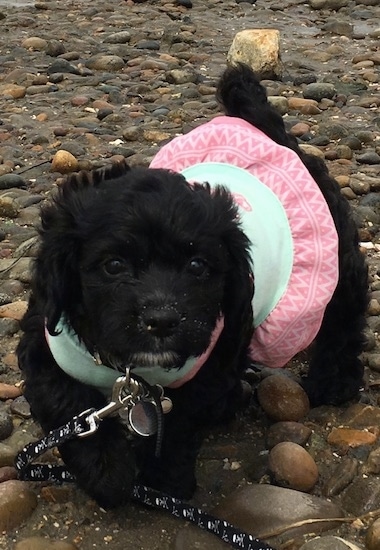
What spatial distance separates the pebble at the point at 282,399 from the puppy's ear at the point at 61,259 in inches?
49.2

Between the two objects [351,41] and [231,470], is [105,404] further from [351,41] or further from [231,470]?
[351,41]

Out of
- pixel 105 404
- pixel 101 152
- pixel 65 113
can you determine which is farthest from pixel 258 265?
pixel 65 113

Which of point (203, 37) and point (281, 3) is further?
point (281, 3)

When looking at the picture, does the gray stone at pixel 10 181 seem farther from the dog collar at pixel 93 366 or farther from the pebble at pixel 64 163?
the dog collar at pixel 93 366

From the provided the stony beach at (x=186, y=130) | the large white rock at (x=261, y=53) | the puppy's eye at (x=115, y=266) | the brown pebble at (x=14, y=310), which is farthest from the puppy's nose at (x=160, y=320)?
the large white rock at (x=261, y=53)

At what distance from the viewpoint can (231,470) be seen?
3.32 meters

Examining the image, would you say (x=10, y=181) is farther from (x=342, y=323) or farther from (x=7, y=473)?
(x=7, y=473)

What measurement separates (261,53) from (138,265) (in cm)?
589

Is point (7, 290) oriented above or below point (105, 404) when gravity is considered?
below

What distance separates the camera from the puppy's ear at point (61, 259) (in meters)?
2.52

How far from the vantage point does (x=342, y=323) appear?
3.70 metres

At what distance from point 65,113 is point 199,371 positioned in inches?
181

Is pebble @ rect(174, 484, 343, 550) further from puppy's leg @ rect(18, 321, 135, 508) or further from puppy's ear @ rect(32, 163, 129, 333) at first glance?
puppy's ear @ rect(32, 163, 129, 333)

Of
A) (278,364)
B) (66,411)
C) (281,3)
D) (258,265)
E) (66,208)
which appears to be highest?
(66,208)
